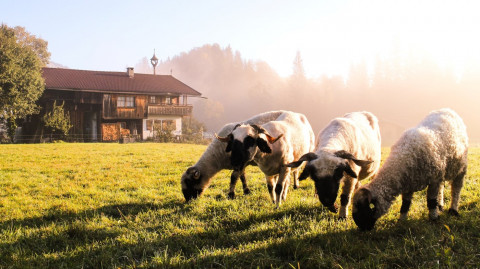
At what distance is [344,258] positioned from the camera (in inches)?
131

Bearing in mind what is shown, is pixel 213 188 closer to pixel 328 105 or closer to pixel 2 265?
pixel 2 265

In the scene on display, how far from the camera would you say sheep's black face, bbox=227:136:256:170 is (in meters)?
5.29

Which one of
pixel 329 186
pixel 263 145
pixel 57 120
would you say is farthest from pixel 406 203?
pixel 57 120

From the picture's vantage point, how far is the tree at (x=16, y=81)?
107ft

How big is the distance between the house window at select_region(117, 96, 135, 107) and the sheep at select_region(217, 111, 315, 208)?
38139mm

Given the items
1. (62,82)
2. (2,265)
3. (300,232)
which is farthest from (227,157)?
(62,82)

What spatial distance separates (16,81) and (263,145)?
125 ft

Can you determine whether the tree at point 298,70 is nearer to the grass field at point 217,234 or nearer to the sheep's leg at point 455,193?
the grass field at point 217,234

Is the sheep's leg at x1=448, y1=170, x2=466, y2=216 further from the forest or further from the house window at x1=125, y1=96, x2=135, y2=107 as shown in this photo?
the forest

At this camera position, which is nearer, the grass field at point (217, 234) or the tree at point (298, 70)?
the grass field at point (217, 234)

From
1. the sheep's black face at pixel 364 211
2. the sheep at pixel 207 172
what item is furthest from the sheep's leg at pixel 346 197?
the sheep at pixel 207 172

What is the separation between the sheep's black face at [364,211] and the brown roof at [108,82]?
134 feet

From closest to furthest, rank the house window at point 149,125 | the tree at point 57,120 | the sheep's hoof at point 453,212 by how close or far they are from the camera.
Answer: the sheep's hoof at point 453,212
the tree at point 57,120
the house window at point 149,125

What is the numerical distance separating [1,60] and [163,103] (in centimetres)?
1929
